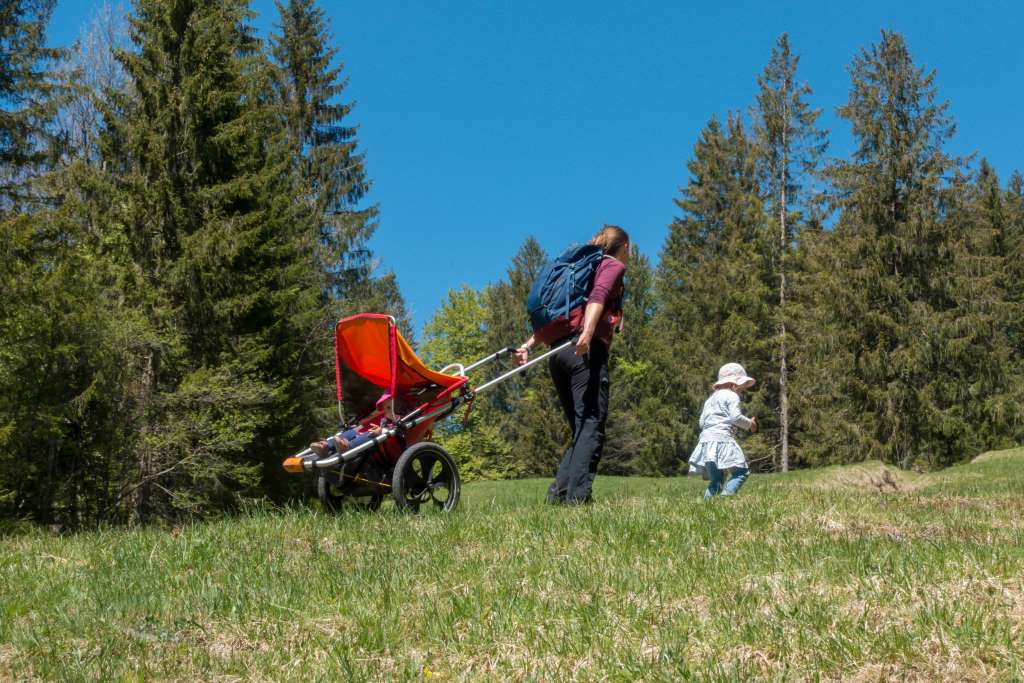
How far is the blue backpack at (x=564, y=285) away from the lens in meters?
7.34

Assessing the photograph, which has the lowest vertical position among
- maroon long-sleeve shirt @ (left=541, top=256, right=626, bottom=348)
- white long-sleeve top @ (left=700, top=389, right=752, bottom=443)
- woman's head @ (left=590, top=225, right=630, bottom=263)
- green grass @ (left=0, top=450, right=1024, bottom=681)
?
green grass @ (left=0, top=450, right=1024, bottom=681)

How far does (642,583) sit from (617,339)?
4918 centimetres

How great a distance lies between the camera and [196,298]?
72.5 feet

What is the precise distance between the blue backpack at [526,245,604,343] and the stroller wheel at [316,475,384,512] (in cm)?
205

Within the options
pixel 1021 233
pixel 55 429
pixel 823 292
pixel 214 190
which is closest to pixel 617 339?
pixel 823 292

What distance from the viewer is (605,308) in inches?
286

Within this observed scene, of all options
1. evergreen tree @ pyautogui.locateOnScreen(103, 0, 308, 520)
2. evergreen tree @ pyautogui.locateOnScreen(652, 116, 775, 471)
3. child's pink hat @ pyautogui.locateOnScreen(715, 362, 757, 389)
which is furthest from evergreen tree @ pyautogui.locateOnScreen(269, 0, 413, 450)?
child's pink hat @ pyautogui.locateOnScreen(715, 362, 757, 389)

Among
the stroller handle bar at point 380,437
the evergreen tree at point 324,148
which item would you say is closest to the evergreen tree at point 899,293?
the evergreen tree at point 324,148

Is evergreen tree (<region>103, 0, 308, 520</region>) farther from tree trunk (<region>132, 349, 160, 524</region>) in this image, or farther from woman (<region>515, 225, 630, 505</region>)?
woman (<region>515, 225, 630, 505</region>)

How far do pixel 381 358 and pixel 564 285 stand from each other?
1634 mm

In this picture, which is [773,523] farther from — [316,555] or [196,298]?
[196,298]

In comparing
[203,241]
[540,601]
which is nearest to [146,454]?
[203,241]

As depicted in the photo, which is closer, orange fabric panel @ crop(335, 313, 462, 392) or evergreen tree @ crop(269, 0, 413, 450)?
orange fabric panel @ crop(335, 313, 462, 392)

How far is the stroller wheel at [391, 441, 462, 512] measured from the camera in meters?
7.02
